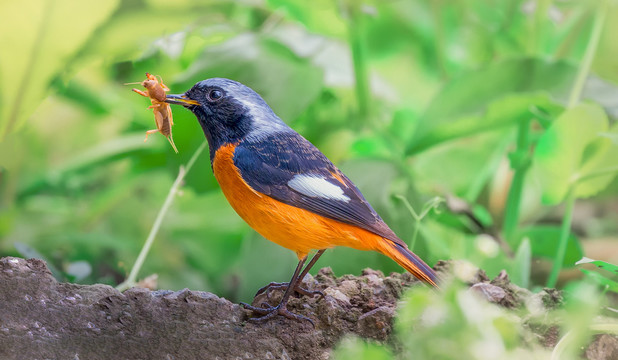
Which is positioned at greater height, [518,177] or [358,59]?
[358,59]

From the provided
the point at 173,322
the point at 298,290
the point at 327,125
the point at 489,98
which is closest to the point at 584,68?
the point at 489,98

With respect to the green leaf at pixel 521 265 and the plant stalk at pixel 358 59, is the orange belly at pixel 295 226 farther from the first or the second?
the plant stalk at pixel 358 59

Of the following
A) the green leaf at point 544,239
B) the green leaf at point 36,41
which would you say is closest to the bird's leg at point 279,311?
the green leaf at point 36,41

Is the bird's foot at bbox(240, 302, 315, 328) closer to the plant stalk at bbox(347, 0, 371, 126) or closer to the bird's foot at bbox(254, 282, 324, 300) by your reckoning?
the bird's foot at bbox(254, 282, 324, 300)

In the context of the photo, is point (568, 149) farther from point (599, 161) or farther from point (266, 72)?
point (266, 72)

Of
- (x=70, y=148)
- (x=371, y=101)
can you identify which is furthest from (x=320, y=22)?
(x=70, y=148)

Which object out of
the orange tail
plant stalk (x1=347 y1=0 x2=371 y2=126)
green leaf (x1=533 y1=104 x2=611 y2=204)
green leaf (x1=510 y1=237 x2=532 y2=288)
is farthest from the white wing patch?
plant stalk (x1=347 y1=0 x2=371 y2=126)

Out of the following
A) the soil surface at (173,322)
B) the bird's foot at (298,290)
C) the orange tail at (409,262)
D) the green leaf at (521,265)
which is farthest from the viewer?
the green leaf at (521,265)

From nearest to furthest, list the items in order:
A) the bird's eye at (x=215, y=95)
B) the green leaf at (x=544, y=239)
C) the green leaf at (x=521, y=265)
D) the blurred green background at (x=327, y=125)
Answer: the bird's eye at (x=215, y=95)
the green leaf at (x=521, y=265)
the blurred green background at (x=327, y=125)
the green leaf at (x=544, y=239)
